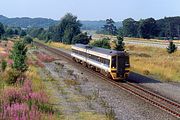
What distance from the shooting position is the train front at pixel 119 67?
1271 inches

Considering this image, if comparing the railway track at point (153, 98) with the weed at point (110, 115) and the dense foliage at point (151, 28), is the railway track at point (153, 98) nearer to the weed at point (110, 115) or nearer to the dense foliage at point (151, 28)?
the weed at point (110, 115)

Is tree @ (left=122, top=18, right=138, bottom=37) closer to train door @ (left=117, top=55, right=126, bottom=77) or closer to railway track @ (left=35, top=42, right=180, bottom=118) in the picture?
train door @ (left=117, top=55, right=126, bottom=77)

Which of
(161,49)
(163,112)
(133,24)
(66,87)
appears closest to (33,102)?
(163,112)

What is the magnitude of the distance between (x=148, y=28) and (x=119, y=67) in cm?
9973

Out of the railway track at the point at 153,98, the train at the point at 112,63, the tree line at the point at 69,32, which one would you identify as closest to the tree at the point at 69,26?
the tree line at the point at 69,32

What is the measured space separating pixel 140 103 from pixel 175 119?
4.29 m

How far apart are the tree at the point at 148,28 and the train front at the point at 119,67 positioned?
94.4 metres

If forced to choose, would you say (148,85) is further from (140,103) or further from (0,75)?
(0,75)

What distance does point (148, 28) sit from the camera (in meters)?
130

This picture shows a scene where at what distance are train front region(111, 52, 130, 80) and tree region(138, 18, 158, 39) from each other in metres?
94.4

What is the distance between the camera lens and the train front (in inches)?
1271

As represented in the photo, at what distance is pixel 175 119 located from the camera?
712 inches

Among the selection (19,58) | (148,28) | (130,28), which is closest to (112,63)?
(19,58)

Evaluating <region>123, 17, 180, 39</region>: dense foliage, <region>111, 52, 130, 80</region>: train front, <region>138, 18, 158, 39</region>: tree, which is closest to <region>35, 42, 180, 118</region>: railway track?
<region>111, 52, 130, 80</region>: train front
